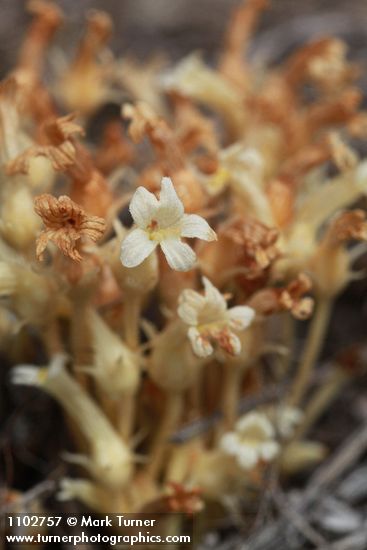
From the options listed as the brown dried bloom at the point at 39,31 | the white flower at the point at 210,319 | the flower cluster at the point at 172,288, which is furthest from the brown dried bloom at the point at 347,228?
the brown dried bloom at the point at 39,31

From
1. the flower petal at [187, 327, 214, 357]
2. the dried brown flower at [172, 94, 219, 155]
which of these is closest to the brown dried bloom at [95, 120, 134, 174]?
the dried brown flower at [172, 94, 219, 155]

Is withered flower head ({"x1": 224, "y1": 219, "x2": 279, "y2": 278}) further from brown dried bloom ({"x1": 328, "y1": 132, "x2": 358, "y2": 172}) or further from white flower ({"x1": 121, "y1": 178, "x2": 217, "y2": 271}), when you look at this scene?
brown dried bloom ({"x1": 328, "y1": 132, "x2": 358, "y2": 172})

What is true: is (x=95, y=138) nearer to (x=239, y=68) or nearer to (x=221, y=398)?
(x=239, y=68)

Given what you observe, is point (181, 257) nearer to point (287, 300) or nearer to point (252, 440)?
point (287, 300)

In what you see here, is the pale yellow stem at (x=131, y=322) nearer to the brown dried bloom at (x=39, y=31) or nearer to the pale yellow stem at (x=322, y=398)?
the pale yellow stem at (x=322, y=398)

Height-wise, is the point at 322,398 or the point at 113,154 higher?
A: the point at 113,154

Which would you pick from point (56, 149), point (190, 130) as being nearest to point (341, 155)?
point (190, 130)
